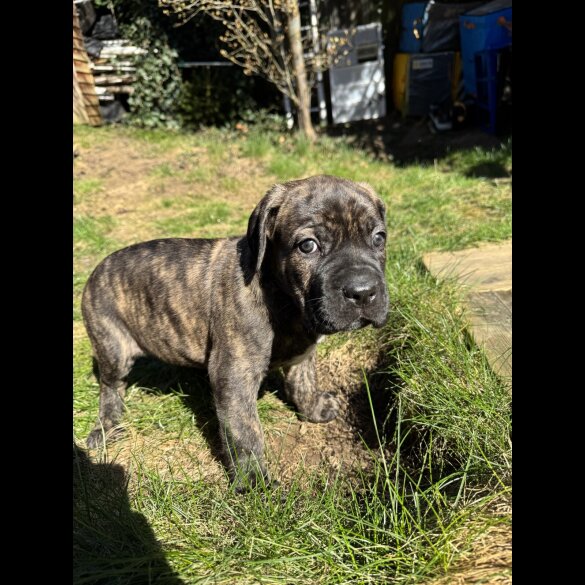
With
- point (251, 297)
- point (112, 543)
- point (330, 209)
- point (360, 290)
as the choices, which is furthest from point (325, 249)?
point (112, 543)

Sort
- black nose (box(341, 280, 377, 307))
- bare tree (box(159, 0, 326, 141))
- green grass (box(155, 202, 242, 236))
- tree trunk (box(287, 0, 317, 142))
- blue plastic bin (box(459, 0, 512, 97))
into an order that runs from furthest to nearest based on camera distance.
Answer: blue plastic bin (box(459, 0, 512, 97))
tree trunk (box(287, 0, 317, 142))
bare tree (box(159, 0, 326, 141))
green grass (box(155, 202, 242, 236))
black nose (box(341, 280, 377, 307))

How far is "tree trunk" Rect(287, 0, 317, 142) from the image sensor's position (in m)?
9.30

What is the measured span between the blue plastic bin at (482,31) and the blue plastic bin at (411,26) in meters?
1.31

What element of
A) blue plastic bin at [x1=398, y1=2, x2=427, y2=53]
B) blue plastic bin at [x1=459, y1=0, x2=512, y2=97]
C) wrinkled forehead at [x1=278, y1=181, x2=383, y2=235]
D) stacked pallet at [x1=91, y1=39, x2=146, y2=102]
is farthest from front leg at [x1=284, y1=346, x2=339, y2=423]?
blue plastic bin at [x1=398, y1=2, x2=427, y2=53]

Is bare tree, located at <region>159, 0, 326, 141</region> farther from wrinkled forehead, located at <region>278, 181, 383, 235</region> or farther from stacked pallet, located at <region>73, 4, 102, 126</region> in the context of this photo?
wrinkled forehead, located at <region>278, 181, 383, 235</region>

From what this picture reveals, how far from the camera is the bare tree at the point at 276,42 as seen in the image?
29.5 feet

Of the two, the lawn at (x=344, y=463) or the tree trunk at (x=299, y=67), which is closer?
the lawn at (x=344, y=463)

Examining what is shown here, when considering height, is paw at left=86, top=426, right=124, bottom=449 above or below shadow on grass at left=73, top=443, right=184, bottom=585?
below

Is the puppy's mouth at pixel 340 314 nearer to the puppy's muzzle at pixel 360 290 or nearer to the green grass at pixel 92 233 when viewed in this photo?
the puppy's muzzle at pixel 360 290

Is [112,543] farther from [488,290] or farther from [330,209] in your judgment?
[488,290]

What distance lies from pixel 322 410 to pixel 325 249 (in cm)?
152

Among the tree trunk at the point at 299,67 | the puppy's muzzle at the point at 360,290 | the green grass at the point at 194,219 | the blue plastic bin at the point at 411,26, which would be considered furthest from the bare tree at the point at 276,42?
the puppy's muzzle at the point at 360,290

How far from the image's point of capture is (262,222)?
3.13 m

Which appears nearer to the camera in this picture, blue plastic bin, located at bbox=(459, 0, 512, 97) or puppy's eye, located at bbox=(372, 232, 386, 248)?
puppy's eye, located at bbox=(372, 232, 386, 248)
